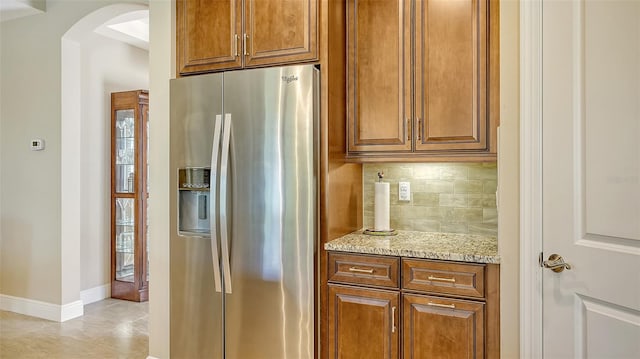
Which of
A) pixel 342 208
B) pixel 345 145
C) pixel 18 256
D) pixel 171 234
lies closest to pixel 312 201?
pixel 342 208

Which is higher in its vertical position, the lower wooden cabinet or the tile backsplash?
the tile backsplash

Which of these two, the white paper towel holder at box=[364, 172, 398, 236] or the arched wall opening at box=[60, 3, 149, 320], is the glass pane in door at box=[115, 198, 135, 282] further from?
the white paper towel holder at box=[364, 172, 398, 236]

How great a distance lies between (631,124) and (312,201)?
4.39ft

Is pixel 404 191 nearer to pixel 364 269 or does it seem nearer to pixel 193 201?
pixel 364 269

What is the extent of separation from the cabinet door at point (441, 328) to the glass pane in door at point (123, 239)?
3.29 m

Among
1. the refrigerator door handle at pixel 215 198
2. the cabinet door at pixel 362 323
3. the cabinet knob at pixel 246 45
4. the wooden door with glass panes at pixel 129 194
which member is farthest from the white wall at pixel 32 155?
the cabinet door at pixel 362 323

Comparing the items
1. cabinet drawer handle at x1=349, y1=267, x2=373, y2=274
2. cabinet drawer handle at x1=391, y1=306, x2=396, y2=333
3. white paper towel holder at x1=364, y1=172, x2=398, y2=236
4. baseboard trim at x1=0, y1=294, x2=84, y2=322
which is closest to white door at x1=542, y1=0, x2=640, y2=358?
cabinet drawer handle at x1=391, y1=306, x2=396, y2=333

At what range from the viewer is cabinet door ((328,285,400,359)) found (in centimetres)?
204

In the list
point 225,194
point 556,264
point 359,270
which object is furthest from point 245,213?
point 556,264

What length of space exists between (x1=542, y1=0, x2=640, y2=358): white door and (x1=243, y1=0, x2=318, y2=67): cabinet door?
1112 mm

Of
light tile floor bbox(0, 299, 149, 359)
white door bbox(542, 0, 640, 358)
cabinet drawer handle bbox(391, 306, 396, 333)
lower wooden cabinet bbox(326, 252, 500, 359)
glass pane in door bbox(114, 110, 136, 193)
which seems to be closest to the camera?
white door bbox(542, 0, 640, 358)

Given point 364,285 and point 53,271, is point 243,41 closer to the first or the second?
point 364,285

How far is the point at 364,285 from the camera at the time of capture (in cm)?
210

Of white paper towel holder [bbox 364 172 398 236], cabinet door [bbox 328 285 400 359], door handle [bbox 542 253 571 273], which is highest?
white paper towel holder [bbox 364 172 398 236]
